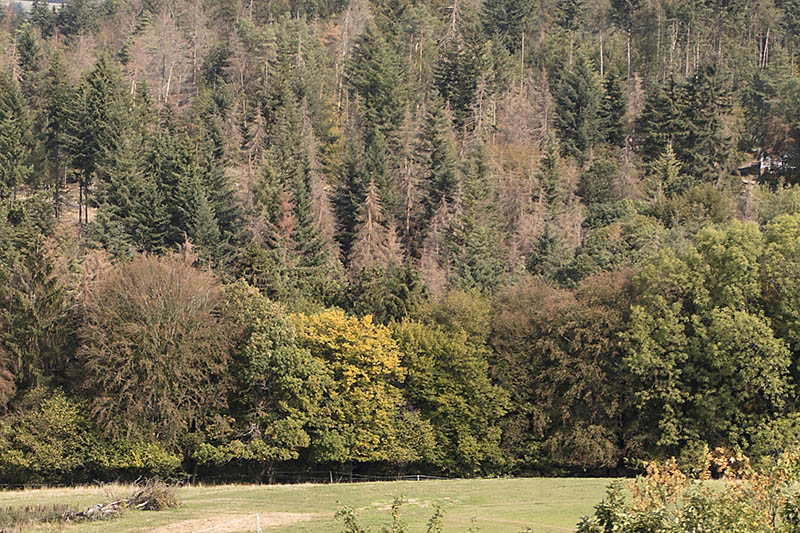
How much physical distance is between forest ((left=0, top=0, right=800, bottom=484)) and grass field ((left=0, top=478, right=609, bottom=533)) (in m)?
12.2

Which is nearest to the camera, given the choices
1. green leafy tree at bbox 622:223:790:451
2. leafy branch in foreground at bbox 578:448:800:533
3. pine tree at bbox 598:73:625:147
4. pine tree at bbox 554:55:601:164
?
leafy branch in foreground at bbox 578:448:800:533

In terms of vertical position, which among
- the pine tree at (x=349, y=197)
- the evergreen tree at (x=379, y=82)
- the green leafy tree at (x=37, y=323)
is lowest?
the green leafy tree at (x=37, y=323)

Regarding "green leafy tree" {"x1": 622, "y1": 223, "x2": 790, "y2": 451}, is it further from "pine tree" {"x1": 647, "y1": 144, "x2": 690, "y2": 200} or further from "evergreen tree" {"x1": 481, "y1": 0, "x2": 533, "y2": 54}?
"evergreen tree" {"x1": 481, "y1": 0, "x2": 533, "y2": 54}

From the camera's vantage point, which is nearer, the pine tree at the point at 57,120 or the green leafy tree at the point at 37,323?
the green leafy tree at the point at 37,323

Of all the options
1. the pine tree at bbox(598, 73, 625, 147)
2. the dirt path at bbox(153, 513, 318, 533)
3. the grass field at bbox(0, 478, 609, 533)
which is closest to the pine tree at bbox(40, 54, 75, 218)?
the grass field at bbox(0, 478, 609, 533)

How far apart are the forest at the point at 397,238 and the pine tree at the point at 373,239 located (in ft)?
1.09

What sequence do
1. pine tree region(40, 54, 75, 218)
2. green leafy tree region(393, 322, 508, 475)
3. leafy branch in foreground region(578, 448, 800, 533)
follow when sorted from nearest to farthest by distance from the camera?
leafy branch in foreground region(578, 448, 800, 533), green leafy tree region(393, 322, 508, 475), pine tree region(40, 54, 75, 218)

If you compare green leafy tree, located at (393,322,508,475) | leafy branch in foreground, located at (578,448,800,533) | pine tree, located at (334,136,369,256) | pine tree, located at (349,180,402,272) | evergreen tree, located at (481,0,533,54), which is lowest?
leafy branch in foreground, located at (578,448,800,533)

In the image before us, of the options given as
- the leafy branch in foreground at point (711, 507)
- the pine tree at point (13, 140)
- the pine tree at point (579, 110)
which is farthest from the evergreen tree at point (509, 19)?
the leafy branch in foreground at point (711, 507)

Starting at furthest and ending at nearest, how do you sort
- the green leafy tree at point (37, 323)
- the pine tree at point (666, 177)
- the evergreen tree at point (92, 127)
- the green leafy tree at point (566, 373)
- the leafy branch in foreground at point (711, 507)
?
the pine tree at point (666, 177)
the evergreen tree at point (92, 127)
the green leafy tree at point (37, 323)
the green leafy tree at point (566, 373)
the leafy branch in foreground at point (711, 507)

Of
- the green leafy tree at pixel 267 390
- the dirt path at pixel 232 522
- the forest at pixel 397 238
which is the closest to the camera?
the dirt path at pixel 232 522

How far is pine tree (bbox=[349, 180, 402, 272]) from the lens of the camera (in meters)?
87.5

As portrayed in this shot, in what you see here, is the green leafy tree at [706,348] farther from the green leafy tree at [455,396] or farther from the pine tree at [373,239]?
the pine tree at [373,239]

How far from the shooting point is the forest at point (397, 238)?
2328 inches
